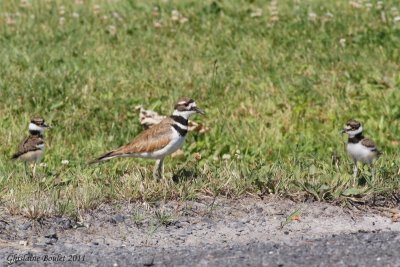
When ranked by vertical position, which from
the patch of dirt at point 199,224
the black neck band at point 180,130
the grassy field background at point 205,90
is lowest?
the grassy field background at point 205,90

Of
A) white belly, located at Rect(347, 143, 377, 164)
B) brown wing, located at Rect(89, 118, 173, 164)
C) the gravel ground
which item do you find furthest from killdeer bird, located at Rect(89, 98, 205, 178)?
white belly, located at Rect(347, 143, 377, 164)

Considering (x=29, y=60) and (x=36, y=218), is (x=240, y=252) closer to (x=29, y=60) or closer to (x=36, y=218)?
(x=36, y=218)

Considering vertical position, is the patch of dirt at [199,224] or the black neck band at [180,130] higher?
the black neck band at [180,130]

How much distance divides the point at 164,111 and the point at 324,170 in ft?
10.9

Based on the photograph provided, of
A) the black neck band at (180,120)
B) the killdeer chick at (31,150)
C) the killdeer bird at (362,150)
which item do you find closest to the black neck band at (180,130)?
the black neck band at (180,120)

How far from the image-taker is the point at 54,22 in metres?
Answer: 15.4

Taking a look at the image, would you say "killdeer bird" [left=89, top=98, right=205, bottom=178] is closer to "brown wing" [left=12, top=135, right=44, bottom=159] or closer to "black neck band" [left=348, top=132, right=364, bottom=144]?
"brown wing" [left=12, top=135, right=44, bottom=159]

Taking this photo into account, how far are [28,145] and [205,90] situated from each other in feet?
10.6

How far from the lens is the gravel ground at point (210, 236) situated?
7.17 metres

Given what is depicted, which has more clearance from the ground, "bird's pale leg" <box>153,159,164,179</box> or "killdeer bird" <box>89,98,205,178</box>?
"killdeer bird" <box>89,98,205,178</box>

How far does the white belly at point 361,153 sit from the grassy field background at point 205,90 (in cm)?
13

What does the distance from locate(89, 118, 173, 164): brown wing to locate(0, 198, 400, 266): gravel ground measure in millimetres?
1060

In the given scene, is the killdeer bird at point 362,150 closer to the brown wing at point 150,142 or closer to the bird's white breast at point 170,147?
the bird's white breast at point 170,147

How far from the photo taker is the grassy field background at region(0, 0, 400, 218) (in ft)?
29.5
